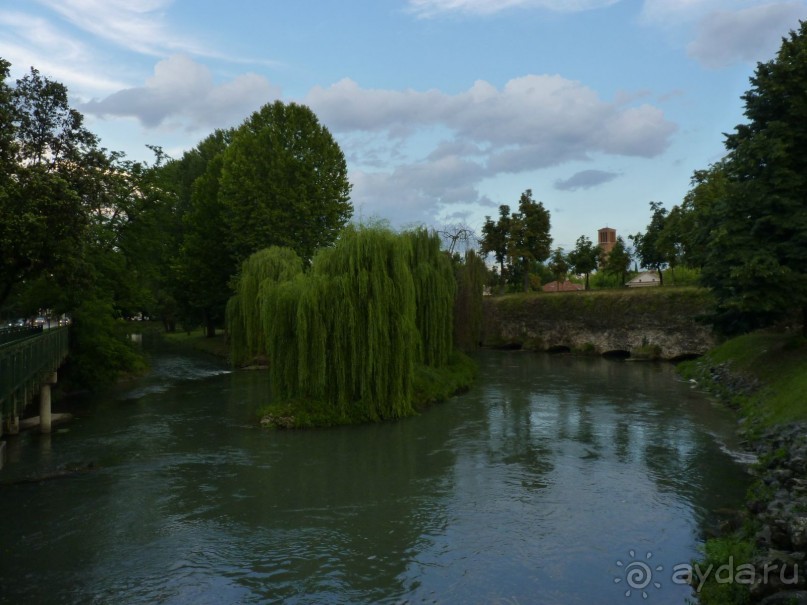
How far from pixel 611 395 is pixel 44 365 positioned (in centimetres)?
2324

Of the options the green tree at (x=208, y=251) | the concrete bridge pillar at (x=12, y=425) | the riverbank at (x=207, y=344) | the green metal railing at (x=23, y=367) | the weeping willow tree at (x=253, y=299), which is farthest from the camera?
the green tree at (x=208, y=251)

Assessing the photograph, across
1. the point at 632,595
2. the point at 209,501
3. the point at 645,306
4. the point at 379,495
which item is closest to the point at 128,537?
the point at 209,501

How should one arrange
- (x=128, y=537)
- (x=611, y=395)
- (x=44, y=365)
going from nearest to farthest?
1. (x=128, y=537)
2. (x=44, y=365)
3. (x=611, y=395)

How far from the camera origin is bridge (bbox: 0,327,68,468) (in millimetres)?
16541

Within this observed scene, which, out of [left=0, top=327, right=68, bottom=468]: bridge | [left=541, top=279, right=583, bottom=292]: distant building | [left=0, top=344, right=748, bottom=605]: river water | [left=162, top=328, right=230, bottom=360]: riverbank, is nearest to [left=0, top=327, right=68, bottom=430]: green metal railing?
[left=0, top=327, right=68, bottom=468]: bridge

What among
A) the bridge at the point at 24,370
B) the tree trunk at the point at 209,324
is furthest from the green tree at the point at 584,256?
the bridge at the point at 24,370

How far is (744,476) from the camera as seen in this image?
50.5 feet

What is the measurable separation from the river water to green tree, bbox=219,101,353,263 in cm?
2208

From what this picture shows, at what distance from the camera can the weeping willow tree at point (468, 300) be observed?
42688mm

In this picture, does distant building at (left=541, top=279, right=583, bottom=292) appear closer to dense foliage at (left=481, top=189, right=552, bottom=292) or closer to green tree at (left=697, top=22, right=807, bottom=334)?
dense foliage at (left=481, top=189, right=552, bottom=292)

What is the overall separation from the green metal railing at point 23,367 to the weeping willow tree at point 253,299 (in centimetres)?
1281

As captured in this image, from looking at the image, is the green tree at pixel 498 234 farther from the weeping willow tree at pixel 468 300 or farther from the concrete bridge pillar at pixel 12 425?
the concrete bridge pillar at pixel 12 425

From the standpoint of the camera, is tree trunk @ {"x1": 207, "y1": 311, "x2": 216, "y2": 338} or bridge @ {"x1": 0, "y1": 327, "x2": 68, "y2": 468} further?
tree trunk @ {"x1": 207, "y1": 311, "x2": 216, "y2": 338}

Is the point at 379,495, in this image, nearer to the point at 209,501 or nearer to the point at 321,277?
the point at 209,501
